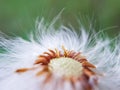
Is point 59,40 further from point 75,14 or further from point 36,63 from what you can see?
point 75,14

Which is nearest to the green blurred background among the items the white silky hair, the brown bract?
the white silky hair

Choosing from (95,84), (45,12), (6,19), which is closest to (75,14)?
(45,12)

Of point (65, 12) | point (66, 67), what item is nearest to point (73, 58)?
point (66, 67)

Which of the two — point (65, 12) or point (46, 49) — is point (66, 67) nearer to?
point (46, 49)

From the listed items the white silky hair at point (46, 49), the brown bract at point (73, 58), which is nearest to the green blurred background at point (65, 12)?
the white silky hair at point (46, 49)

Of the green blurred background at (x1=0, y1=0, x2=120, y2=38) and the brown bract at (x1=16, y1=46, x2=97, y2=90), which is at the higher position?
the green blurred background at (x1=0, y1=0, x2=120, y2=38)

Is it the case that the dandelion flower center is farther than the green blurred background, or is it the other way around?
the green blurred background

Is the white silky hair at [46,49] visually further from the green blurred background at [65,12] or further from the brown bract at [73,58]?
the green blurred background at [65,12]

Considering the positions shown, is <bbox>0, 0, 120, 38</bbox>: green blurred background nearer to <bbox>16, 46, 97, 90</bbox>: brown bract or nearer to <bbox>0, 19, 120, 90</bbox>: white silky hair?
<bbox>0, 19, 120, 90</bbox>: white silky hair
